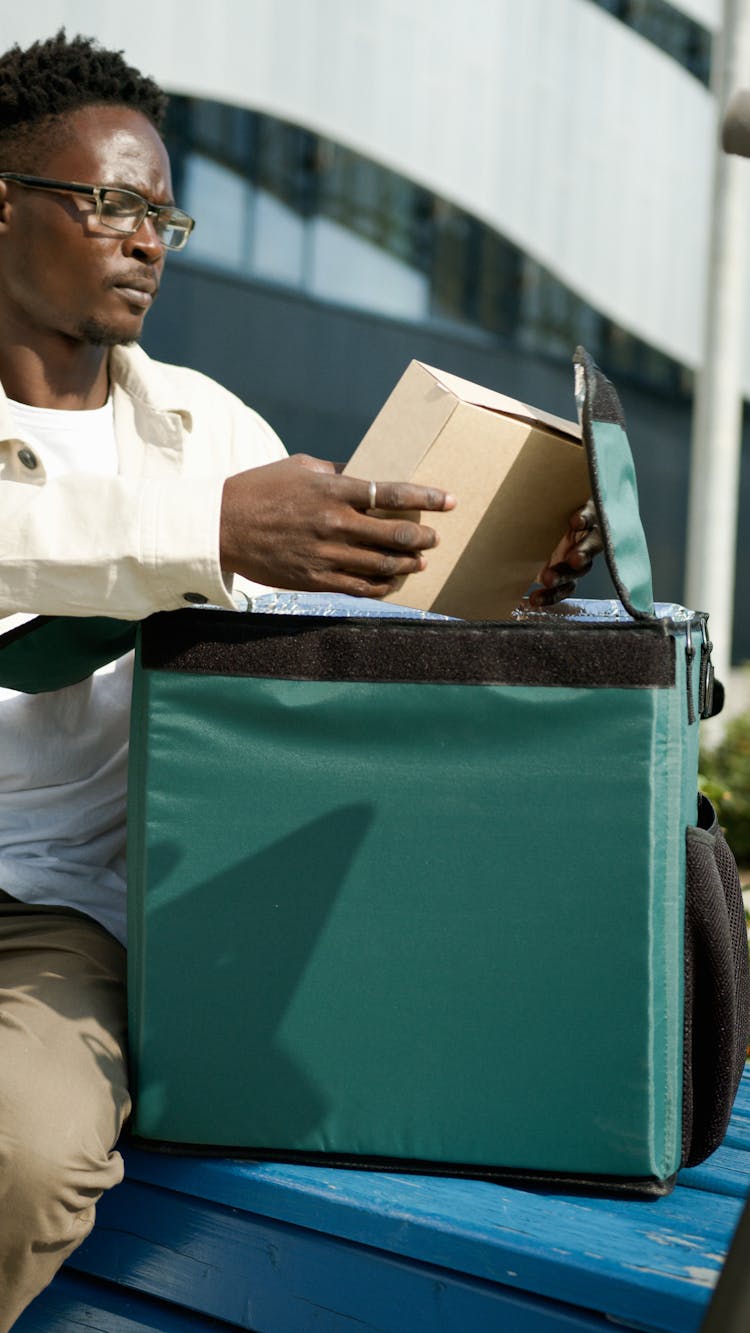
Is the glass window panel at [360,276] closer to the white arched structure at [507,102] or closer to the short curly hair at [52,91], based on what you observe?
the white arched structure at [507,102]

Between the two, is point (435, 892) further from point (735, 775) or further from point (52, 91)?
point (735, 775)

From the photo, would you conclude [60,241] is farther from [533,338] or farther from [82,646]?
[533,338]

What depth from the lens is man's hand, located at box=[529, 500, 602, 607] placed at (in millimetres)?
1517

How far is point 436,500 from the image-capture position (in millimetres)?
1345

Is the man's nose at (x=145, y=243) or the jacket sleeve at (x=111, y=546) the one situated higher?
the man's nose at (x=145, y=243)

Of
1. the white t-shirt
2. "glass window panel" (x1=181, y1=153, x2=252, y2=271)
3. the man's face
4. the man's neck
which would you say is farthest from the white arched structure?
the white t-shirt

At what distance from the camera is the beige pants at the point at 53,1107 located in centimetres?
137

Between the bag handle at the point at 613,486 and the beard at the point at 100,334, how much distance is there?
2.82 feet

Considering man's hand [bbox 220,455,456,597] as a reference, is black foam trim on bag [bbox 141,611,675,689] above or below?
below

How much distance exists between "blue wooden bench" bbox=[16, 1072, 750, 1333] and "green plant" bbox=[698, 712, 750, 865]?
175 inches

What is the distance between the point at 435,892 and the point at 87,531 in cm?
50

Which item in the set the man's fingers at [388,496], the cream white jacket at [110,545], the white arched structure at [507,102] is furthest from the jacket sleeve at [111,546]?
the white arched structure at [507,102]

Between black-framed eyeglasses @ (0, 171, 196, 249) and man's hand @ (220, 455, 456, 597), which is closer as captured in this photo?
man's hand @ (220, 455, 456, 597)

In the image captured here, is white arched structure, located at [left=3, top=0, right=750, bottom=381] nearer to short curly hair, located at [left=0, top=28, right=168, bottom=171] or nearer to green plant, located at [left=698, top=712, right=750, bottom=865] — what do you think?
short curly hair, located at [left=0, top=28, right=168, bottom=171]
